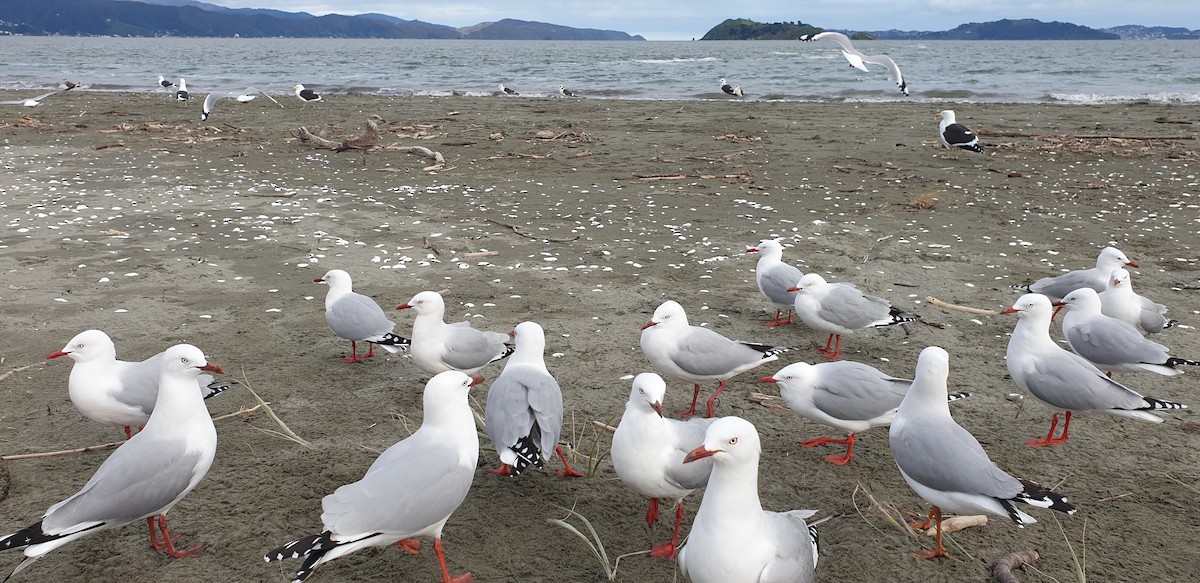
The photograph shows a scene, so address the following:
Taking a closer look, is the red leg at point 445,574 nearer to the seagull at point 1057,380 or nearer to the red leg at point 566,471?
the red leg at point 566,471

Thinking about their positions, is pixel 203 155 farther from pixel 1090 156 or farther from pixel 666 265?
pixel 1090 156

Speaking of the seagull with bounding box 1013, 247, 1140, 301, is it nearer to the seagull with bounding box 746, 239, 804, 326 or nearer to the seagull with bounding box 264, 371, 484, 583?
the seagull with bounding box 746, 239, 804, 326

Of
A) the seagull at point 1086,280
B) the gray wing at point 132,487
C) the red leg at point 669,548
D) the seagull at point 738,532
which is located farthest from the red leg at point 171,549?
the seagull at point 1086,280

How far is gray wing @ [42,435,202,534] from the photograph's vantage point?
334cm

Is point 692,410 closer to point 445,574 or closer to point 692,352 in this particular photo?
point 692,352

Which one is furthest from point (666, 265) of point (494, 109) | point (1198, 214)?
point (494, 109)

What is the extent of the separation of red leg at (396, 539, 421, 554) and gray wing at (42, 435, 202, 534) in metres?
1.03

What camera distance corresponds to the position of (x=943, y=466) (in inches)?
146

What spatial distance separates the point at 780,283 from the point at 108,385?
4941 millimetres

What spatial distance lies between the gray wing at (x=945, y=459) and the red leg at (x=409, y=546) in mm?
2425

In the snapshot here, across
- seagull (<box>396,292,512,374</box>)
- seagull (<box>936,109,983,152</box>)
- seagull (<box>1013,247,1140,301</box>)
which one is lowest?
seagull (<box>396,292,512,374</box>)

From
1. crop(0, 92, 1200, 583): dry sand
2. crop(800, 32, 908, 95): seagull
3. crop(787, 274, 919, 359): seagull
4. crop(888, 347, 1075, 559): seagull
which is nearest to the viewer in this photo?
crop(888, 347, 1075, 559): seagull

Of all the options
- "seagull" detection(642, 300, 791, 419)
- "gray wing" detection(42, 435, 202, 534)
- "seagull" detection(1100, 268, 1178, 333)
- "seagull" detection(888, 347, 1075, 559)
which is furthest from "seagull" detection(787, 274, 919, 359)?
"gray wing" detection(42, 435, 202, 534)

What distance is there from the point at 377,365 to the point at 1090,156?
43.2ft
